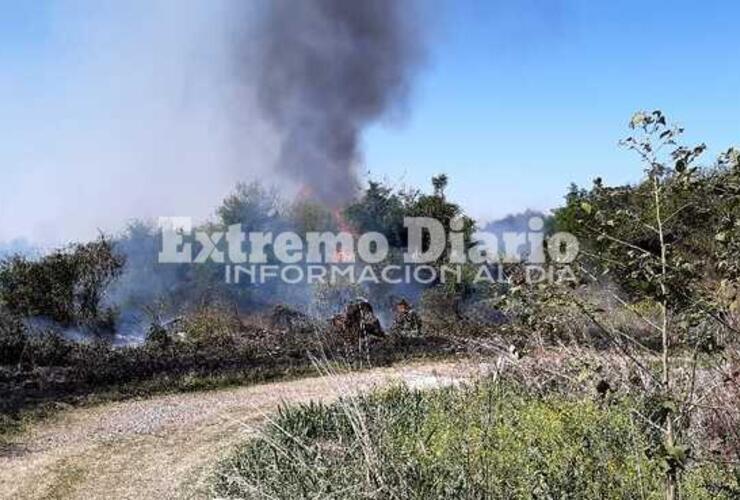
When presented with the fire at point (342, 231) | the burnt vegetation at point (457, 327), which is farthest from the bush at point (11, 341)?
the fire at point (342, 231)

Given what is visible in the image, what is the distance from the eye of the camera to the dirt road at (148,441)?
20.9ft

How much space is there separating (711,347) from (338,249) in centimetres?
1446

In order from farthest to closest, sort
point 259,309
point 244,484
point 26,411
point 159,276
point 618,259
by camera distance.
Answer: point 159,276
point 259,309
point 26,411
point 244,484
point 618,259

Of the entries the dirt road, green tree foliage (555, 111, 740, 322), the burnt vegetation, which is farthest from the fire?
green tree foliage (555, 111, 740, 322)

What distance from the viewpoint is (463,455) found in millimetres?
4980

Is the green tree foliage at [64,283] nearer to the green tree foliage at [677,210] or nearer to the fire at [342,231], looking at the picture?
the fire at [342,231]

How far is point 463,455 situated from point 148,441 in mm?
3858

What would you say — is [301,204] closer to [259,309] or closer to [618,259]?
[259,309]

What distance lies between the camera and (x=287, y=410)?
6871 millimetres

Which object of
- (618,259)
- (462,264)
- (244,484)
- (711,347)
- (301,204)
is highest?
(301,204)

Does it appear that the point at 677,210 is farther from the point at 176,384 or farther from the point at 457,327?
the point at 457,327

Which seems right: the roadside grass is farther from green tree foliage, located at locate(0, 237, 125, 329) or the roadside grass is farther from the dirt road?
green tree foliage, located at locate(0, 237, 125, 329)

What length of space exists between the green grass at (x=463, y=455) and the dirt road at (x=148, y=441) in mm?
370

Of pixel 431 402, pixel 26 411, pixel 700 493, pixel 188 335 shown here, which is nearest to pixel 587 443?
pixel 700 493
